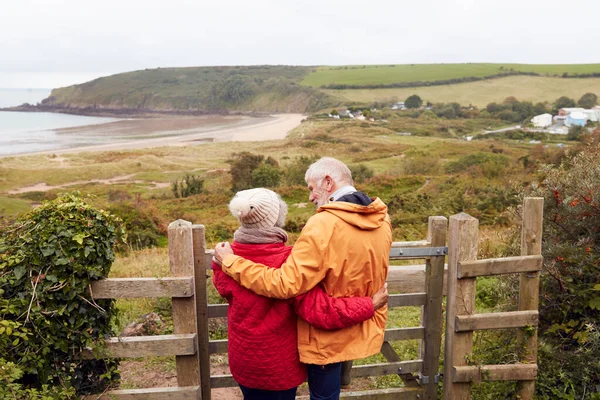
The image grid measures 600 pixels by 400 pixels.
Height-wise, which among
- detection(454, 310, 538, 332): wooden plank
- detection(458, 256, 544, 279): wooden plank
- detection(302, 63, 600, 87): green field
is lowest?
detection(454, 310, 538, 332): wooden plank

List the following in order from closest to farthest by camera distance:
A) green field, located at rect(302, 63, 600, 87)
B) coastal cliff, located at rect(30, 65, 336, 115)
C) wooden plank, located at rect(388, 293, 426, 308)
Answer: wooden plank, located at rect(388, 293, 426, 308) < green field, located at rect(302, 63, 600, 87) < coastal cliff, located at rect(30, 65, 336, 115)

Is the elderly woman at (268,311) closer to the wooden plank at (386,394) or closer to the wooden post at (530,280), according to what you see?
the wooden plank at (386,394)

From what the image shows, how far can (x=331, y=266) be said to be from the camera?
3.18m

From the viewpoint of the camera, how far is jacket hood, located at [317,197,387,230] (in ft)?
10.5

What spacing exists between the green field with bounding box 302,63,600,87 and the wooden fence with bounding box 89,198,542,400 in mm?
144186

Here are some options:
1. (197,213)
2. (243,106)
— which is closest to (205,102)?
(243,106)

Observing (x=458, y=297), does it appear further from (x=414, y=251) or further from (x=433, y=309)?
(x=414, y=251)

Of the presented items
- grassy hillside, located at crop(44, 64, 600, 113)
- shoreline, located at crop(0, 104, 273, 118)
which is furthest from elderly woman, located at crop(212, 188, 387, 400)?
shoreline, located at crop(0, 104, 273, 118)

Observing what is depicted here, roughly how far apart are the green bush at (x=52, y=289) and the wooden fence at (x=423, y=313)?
0.59ft

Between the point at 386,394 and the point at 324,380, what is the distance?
1377 millimetres

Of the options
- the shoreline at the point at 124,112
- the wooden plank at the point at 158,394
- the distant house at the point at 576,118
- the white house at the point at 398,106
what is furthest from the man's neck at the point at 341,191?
the shoreline at the point at 124,112

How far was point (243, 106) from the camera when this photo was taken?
533ft

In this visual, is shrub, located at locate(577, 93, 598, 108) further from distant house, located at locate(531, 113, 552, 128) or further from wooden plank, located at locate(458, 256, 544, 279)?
wooden plank, located at locate(458, 256, 544, 279)

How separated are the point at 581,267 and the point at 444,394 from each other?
1.85 m
